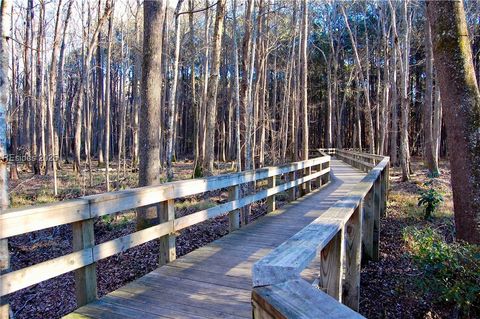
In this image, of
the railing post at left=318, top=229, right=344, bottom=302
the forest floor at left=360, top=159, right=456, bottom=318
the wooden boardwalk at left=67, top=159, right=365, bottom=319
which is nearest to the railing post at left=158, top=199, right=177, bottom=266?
the wooden boardwalk at left=67, top=159, right=365, bottom=319

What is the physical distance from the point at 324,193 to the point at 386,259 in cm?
465

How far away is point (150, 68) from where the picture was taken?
7.37m

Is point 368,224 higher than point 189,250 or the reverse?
higher

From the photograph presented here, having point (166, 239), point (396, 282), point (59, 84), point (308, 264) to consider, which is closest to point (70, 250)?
point (166, 239)

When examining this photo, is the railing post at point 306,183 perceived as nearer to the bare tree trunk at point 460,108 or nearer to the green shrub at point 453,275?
the bare tree trunk at point 460,108

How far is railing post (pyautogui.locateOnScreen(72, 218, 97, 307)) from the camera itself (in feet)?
11.8

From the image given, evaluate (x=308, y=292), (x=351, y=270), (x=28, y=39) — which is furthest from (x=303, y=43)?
(x=28, y=39)

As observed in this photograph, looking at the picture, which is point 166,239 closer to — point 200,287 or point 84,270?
point 200,287

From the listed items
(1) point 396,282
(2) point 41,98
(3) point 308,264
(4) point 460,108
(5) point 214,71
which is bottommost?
(1) point 396,282

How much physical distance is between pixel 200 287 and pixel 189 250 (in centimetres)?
500

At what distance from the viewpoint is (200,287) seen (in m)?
4.18

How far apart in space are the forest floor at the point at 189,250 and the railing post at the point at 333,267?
303 cm

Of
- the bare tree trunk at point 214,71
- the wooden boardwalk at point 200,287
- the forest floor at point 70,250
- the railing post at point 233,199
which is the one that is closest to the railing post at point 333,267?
the wooden boardwalk at point 200,287

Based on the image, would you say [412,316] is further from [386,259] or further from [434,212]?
[434,212]
